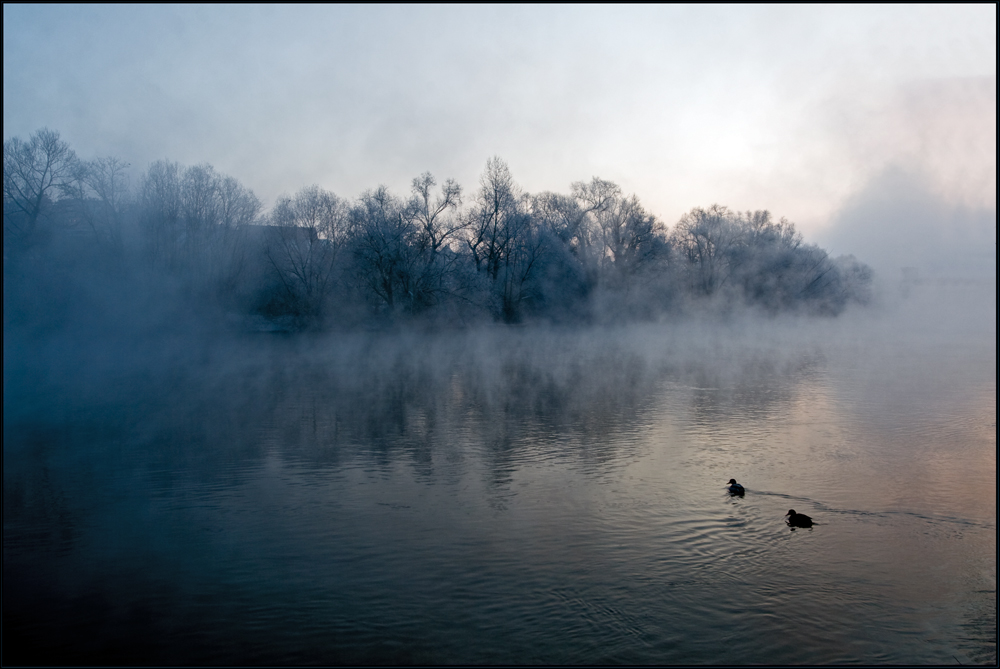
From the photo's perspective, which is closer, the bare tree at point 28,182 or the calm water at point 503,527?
the calm water at point 503,527

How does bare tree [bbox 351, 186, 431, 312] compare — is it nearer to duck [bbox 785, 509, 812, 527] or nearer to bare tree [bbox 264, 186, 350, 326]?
bare tree [bbox 264, 186, 350, 326]

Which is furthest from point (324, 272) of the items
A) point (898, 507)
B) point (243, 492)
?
point (898, 507)

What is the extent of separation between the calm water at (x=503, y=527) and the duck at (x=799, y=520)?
0.15m

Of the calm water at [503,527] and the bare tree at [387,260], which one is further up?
the bare tree at [387,260]

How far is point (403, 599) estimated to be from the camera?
16.6ft

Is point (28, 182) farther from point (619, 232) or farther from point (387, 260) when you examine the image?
point (619, 232)

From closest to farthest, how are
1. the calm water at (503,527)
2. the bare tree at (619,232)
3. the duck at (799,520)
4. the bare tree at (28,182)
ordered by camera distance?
the calm water at (503,527), the duck at (799,520), the bare tree at (28,182), the bare tree at (619,232)

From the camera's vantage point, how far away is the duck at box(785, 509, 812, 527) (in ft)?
20.8

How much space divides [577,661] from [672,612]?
0.93 metres

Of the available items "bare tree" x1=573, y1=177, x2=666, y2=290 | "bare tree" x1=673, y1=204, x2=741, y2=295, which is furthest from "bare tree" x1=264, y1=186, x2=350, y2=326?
"bare tree" x1=673, y1=204, x2=741, y2=295

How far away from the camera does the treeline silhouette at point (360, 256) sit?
25.2 m

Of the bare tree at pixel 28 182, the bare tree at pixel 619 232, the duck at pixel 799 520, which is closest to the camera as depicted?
the duck at pixel 799 520

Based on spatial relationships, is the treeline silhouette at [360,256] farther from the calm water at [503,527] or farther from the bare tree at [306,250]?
the calm water at [503,527]

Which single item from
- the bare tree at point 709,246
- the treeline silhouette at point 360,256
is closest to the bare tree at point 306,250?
the treeline silhouette at point 360,256
